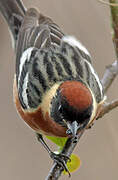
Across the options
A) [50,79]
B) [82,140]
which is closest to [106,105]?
[50,79]

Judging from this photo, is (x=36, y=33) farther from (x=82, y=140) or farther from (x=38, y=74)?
(x=82, y=140)

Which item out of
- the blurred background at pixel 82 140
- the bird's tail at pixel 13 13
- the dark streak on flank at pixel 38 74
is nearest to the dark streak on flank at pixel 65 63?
the dark streak on flank at pixel 38 74

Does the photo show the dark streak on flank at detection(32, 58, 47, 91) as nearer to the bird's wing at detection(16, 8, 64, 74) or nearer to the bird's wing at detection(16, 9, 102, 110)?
the bird's wing at detection(16, 9, 102, 110)

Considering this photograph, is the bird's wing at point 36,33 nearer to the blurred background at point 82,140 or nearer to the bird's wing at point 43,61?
the bird's wing at point 43,61

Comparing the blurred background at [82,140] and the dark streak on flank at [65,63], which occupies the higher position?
the dark streak on flank at [65,63]

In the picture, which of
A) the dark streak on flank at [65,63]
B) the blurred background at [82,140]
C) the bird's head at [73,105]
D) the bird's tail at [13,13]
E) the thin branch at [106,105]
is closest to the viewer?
the thin branch at [106,105]

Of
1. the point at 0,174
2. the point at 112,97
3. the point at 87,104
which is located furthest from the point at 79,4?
the point at 87,104

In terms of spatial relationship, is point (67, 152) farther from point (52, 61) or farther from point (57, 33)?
point (57, 33)
